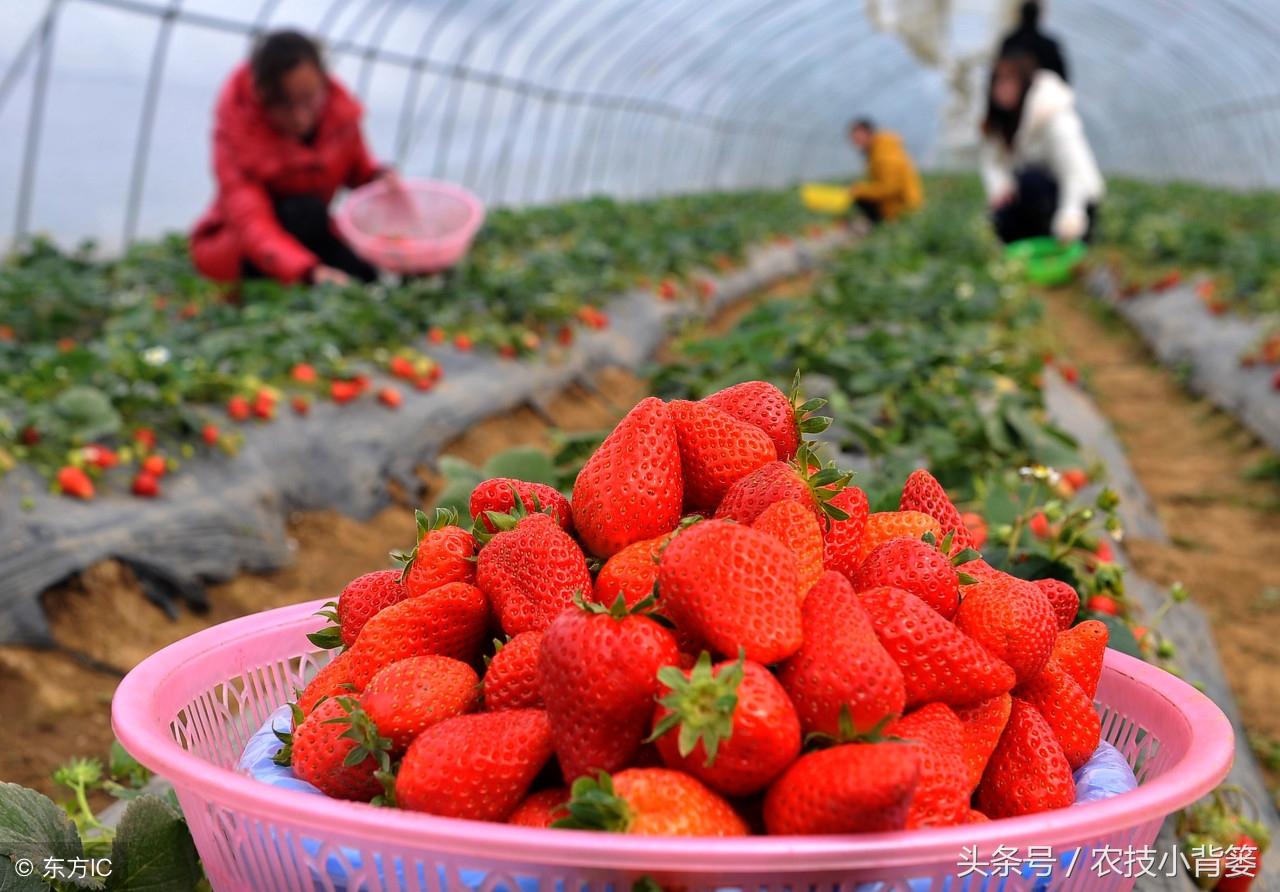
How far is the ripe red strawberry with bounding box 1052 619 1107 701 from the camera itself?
142 centimetres

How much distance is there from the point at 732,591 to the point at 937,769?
256mm

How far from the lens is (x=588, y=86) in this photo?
17.5 meters

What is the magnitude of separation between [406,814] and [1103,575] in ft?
4.74

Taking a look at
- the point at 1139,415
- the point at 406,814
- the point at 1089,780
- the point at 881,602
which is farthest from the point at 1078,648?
the point at 1139,415

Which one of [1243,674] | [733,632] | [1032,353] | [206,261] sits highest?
[733,632]

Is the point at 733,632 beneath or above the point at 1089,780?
above

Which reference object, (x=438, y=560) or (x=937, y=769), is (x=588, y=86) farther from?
(x=937, y=769)

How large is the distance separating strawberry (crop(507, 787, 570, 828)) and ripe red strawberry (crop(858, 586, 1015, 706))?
0.36 m

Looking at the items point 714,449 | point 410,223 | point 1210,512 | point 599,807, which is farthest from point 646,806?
point 410,223

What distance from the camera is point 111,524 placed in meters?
3.29

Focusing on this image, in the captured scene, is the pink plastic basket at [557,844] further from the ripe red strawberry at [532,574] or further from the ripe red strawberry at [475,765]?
the ripe red strawberry at [532,574]

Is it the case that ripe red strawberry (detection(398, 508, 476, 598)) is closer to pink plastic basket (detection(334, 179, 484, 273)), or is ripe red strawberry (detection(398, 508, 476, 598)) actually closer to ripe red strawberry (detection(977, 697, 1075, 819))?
ripe red strawberry (detection(977, 697, 1075, 819))

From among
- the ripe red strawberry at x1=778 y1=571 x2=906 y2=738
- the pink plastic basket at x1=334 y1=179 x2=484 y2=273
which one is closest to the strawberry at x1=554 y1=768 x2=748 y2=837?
the ripe red strawberry at x1=778 y1=571 x2=906 y2=738

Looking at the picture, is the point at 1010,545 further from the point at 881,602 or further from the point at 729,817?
the point at 729,817
